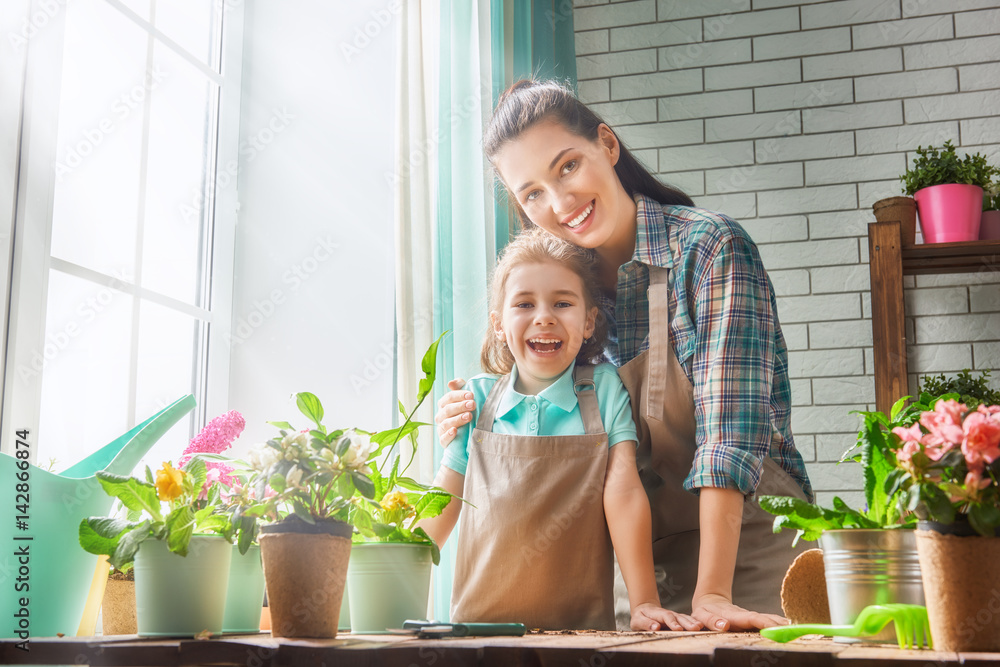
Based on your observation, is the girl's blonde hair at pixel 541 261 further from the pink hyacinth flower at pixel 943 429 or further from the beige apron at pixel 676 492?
the pink hyacinth flower at pixel 943 429

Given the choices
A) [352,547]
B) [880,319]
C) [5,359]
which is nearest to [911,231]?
[880,319]

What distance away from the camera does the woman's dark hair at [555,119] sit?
1.63 metres

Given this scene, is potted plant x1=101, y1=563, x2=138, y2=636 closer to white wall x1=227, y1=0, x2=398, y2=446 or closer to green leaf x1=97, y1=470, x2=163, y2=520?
green leaf x1=97, y1=470, x2=163, y2=520

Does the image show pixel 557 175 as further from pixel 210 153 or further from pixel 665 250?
pixel 210 153

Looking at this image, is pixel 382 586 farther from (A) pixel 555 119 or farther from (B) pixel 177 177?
(B) pixel 177 177

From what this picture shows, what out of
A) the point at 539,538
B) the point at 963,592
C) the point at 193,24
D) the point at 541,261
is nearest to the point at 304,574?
the point at 539,538

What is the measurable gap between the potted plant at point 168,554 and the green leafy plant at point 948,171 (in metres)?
2.17

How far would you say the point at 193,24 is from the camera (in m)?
2.25

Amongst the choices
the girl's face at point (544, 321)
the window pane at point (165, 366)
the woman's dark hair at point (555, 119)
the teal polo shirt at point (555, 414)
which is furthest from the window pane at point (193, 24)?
the teal polo shirt at point (555, 414)

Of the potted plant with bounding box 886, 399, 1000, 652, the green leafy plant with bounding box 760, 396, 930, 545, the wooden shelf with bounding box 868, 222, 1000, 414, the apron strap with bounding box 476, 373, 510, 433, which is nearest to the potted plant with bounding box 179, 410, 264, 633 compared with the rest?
the apron strap with bounding box 476, 373, 510, 433

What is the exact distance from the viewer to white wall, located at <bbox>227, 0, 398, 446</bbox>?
225 cm

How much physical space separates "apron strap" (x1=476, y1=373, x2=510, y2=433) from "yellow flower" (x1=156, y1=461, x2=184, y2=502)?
53 cm

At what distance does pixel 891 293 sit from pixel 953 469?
1835mm

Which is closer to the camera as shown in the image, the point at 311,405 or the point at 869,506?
the point at 869,506
